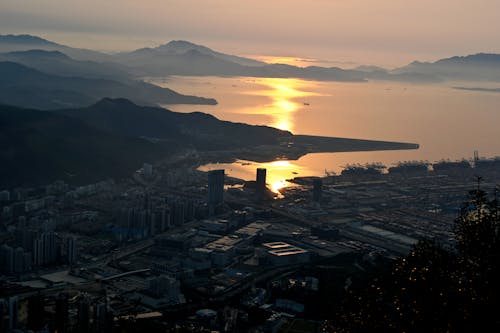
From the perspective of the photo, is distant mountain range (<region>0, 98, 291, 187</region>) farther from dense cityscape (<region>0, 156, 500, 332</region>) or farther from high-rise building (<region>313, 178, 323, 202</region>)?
high-rise building (<region>313, 178, 323, 202</region>)

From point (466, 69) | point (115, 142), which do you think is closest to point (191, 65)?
point (466, 69)

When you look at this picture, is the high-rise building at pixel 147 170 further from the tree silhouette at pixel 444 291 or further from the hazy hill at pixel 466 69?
the hazy hill at pixel 466 69

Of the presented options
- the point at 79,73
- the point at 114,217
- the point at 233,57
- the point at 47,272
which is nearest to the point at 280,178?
the point at 114,217

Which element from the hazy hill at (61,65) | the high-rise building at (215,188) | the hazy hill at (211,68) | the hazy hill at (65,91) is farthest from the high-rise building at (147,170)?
the hazy hill at (211,68)

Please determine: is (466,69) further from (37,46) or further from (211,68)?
(37,46)

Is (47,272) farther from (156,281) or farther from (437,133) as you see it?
(437,133)

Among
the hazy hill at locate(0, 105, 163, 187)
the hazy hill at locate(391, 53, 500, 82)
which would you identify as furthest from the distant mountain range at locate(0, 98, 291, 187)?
the hazy hill at locate(391, 53, 500, 82)
